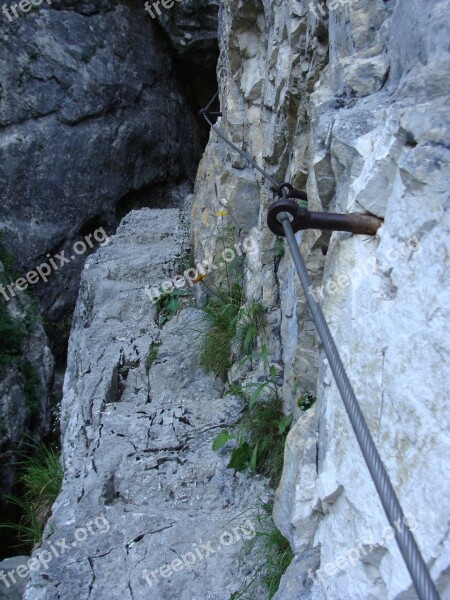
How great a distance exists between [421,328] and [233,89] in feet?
11.9

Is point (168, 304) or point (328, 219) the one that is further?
point (168, 304)

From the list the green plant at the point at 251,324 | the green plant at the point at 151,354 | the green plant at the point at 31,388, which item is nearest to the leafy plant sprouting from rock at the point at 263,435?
the green plant at the point at 251,324

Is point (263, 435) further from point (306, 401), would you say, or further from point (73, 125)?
point (73, 125)

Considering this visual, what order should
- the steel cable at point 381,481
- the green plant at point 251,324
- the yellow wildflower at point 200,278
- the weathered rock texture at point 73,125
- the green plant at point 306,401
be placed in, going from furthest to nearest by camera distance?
the weathered rock texture at point 73,125, the yellow wildflower at point 200,278, the green plant at point 251,324, the green plant at point 306,401, the steel cable at point 381,481

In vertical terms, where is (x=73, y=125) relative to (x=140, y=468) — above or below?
above

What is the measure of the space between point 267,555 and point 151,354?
1.91 m

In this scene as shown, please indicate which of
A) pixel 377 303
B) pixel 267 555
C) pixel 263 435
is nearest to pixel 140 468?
pixel 263 435

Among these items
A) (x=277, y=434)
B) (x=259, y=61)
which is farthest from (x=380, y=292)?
(x=259, y=61)

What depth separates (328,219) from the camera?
155 centimetres

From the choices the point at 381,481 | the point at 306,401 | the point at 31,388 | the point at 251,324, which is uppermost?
the point at 381,481

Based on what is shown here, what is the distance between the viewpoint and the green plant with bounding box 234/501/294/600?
1.97m

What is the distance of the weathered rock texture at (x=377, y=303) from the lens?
1.22 meters

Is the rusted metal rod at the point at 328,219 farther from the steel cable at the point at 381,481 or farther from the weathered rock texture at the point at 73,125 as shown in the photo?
the weathered rock texture at the point at 73,125

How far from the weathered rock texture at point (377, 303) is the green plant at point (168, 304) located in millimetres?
1808
